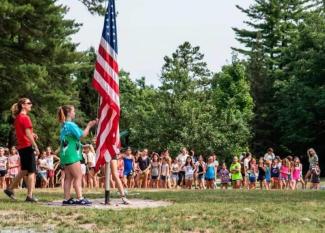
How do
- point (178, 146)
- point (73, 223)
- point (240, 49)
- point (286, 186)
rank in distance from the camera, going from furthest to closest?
point (240, 49) < point (178, 146) < point (286, 186) < point (73, 223)

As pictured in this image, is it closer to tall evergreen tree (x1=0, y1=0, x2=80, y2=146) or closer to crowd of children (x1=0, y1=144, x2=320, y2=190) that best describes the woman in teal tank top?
crowd of children (x1=0, y1=144, x2=320, y2=190)

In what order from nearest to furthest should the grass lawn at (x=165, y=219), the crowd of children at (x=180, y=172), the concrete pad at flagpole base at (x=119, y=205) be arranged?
the grass lawn at (x=165, y=219) < the concrete pad at flagpole base at (x=119, y=205) < the crowd of children at (x=180, y=172)

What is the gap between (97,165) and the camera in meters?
12.9

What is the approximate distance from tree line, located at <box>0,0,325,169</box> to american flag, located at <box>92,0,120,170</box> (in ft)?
50.3

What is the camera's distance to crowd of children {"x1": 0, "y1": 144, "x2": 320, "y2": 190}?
1033 inches

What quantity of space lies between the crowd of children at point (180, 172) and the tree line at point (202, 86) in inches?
228

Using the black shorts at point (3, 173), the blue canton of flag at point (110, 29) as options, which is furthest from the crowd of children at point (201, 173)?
the blue canton of flag at point (110, 29)

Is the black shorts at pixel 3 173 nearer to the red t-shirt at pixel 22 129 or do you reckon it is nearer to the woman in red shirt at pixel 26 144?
the woman in red shirt at pixel 26 144

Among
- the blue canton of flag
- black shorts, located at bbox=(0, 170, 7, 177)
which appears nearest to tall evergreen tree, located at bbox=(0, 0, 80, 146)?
black shorts, located at bbox=(0, 170, 7, 177)

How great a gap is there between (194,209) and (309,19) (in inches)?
2304

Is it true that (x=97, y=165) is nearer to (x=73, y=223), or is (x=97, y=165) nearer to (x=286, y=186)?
(x=73, y=223)

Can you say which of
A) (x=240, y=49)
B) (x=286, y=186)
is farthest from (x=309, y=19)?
(x=286, y=186)

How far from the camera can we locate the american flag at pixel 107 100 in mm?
12758

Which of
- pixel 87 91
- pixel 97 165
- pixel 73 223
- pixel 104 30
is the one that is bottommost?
pixel 73 223
